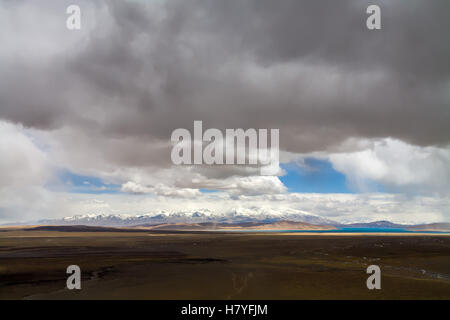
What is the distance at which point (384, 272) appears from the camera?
41812 mm

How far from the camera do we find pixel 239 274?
132 ft

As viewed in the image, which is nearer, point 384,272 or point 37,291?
point 37,291

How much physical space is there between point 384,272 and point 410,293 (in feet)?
42.3

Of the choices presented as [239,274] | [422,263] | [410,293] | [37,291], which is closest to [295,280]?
[239,274]
